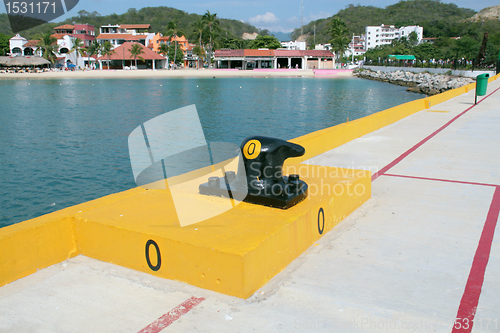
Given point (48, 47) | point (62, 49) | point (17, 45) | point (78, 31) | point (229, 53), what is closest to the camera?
point (48, 47)

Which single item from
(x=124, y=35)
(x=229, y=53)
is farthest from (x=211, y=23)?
(x=124, y=35)

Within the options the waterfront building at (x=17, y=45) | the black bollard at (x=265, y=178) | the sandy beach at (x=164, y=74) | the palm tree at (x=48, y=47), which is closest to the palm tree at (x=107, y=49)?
the sandy beach at (x=164, y=74)

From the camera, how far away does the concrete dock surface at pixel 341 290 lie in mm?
3117

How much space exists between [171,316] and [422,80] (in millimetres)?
63515

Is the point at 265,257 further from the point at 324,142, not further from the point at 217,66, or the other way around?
the point at 217,66

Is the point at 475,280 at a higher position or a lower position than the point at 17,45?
lower

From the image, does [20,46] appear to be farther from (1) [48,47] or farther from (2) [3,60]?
(2) [3,60]

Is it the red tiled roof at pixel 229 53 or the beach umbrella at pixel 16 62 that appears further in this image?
the red tiled roof at pixel 229 53

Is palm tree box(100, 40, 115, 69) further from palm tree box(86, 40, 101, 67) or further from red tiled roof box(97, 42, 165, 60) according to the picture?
palm tree box(86, 40, 101, 67)

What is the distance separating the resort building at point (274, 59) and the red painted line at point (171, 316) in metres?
109

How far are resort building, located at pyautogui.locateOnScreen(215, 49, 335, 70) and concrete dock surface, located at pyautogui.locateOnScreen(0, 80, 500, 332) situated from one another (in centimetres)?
10745

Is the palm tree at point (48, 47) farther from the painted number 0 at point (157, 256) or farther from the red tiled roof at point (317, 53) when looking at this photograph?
the painted number 0 at point (157, 256)

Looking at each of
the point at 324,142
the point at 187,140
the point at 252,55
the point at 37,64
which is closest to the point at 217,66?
the point at 252,55

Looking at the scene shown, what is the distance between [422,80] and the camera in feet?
196
